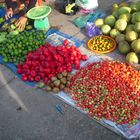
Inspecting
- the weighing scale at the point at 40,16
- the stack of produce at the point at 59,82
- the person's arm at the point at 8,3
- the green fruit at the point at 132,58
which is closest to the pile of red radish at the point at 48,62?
the stack of produce at the point at 59,82

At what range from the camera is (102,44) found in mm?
3842

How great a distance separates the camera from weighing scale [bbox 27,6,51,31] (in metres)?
4.26

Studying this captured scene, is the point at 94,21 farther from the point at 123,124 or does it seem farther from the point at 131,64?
the point at 123,124

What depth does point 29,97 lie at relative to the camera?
3449 millimetres

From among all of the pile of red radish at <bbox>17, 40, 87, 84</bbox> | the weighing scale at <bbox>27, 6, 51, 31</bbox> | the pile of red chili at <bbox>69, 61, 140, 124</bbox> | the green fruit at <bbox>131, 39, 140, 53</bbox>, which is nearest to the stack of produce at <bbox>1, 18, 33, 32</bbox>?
the weighing scale at <bbox>27, 6, 51, 31</bbox>

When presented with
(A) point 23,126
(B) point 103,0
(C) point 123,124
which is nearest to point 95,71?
(C) point 123,124

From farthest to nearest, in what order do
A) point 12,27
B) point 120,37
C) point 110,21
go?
point 12,27, point 110,21, point 120,37

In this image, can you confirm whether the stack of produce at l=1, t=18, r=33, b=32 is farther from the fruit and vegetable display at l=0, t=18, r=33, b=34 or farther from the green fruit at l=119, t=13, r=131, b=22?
the green fruit at l=119, t=13, r=131, b=22

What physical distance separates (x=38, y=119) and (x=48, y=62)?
0.77 m

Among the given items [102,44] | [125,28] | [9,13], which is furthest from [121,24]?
[9,13]

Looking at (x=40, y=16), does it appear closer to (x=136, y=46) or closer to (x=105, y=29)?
(x=105, y=29)

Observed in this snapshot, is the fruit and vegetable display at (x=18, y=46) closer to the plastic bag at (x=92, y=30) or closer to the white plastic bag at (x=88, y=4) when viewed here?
the plastic bag at (x=92, y=30)

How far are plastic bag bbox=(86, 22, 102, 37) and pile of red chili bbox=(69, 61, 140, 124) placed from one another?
82 centimetres

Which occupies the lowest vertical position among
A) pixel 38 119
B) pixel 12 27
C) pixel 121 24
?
pixel 38 119
